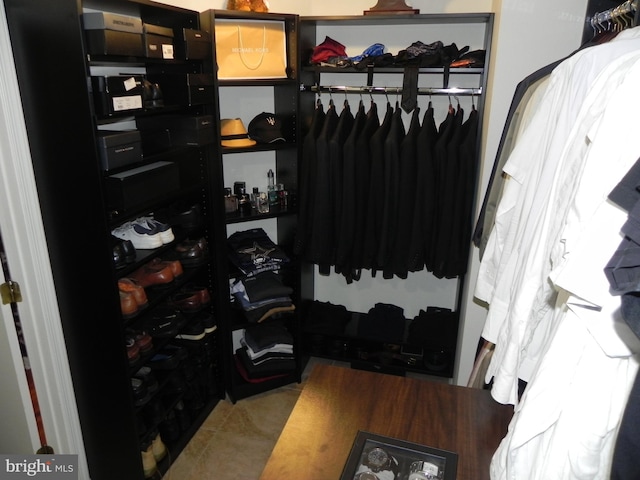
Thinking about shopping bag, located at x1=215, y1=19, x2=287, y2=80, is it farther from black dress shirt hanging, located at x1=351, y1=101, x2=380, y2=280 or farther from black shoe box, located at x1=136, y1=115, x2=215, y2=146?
black dress shirt hanging, located at x1=351, y1=101, x2=380, y2=280

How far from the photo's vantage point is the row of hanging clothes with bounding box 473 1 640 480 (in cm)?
69

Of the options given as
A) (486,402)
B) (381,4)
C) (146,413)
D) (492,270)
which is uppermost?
(381,4)

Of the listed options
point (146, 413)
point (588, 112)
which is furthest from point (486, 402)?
point (146, 413)

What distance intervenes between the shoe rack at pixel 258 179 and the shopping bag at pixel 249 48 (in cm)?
3

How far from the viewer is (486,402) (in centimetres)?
134

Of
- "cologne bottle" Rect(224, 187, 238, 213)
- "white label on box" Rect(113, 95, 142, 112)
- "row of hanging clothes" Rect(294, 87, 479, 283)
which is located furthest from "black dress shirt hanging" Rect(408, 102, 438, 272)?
"white label on box" Rect(113, 95, 142, 112)

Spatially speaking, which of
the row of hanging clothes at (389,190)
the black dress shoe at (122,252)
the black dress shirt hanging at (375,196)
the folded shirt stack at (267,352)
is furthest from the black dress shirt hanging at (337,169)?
the black dress shoe at (122,252)

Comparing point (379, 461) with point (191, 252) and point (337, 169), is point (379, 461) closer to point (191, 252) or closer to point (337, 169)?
point (191, 252)

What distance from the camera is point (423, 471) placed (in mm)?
1098

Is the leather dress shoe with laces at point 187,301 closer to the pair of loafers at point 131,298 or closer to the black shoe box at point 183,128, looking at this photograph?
the pair of loafers at point 131,298

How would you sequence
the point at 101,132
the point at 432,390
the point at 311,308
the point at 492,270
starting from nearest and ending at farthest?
1. the point at 432,390
2. the point at 492,270
3. the point at 101,132
4. the point at 311,308

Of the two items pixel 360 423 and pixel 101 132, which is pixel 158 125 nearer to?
pixel 101 132

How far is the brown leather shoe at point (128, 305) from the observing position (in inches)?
70.6

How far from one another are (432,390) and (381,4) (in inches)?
73.2
